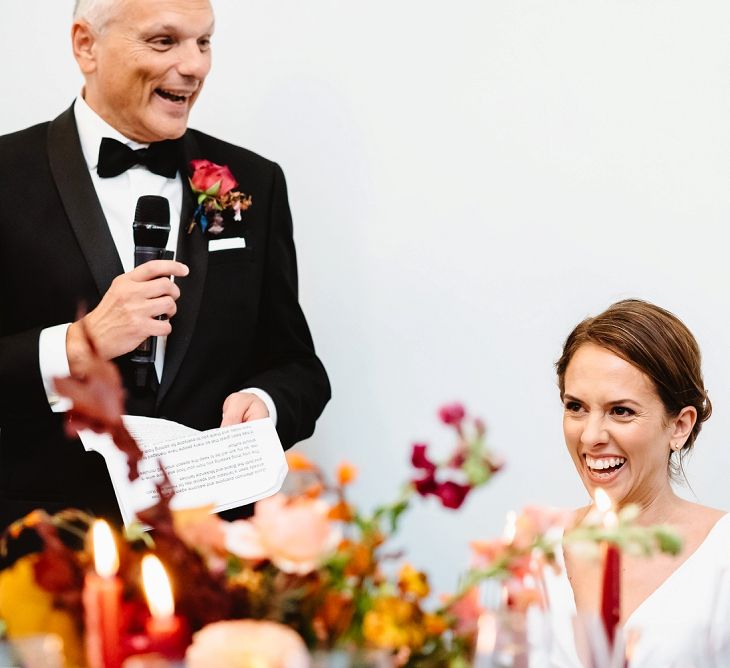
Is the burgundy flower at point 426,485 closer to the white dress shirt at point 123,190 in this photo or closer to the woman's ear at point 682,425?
the woman's ear at point 682,425

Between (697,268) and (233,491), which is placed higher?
(697,268)

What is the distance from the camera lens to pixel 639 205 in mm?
2832

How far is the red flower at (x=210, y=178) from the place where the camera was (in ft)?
7.70

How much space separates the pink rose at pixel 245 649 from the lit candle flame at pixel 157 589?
39 millimetres

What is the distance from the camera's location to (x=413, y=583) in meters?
0.88

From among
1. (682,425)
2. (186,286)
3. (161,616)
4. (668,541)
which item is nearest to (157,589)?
(161,616)

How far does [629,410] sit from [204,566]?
126 centimetres

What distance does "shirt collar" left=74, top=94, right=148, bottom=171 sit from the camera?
7.73 feet

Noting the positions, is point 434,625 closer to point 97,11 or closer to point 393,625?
point 393,625

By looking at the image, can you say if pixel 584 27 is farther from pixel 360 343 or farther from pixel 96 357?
pixel 96 357

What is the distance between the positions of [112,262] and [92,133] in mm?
334

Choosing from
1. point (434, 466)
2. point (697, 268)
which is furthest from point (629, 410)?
point (434, 466)

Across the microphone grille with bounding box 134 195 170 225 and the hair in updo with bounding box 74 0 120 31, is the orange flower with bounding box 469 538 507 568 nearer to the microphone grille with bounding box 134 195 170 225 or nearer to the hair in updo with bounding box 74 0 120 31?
the microphone grille with bounding box 134 195 170 225

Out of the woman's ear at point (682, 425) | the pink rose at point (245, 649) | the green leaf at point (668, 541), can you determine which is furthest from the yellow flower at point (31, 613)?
the woman's ear at point (682, 425)
